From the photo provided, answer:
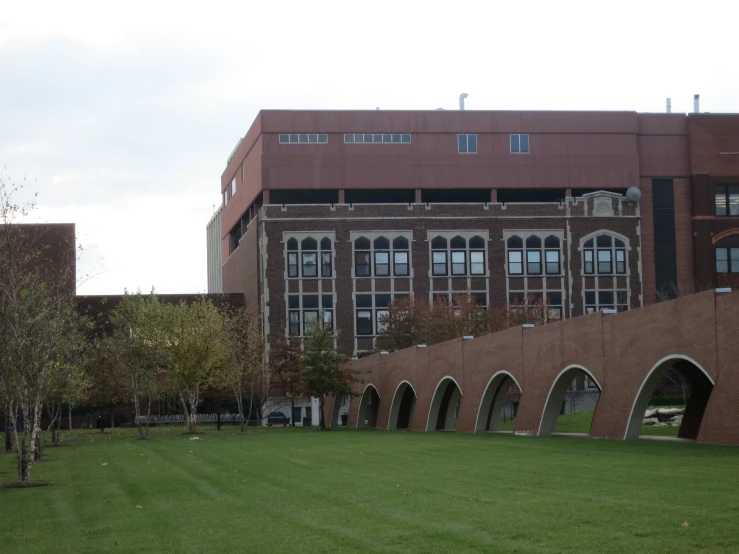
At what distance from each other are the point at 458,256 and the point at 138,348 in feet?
127

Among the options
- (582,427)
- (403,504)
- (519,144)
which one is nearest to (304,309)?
(519,144)

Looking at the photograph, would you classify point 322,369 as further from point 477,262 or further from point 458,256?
point 477,262

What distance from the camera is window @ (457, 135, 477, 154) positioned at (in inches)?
3361

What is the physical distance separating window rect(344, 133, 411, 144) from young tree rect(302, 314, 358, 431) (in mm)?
27691

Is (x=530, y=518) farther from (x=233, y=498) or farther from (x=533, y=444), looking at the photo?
(x=533, y=444)

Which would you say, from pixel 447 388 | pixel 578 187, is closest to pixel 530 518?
pixel 447 388

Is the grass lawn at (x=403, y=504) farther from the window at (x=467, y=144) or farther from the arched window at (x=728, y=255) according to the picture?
the arched window at (x=728, y=255)

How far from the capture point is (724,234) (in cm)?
8525

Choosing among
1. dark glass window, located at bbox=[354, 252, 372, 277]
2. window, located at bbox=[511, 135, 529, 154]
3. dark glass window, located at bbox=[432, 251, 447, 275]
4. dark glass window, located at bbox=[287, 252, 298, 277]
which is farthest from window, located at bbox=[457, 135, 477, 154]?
dark glass window, located at bbox=[287, 252, 298, 277]

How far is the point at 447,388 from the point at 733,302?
26.5 metres

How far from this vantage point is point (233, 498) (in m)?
18.9

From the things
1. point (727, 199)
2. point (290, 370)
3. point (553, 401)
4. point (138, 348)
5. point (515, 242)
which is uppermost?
point (727, 199)

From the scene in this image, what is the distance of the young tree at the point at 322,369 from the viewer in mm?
58906

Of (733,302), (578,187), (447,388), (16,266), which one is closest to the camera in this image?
(16,266)
